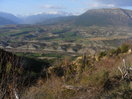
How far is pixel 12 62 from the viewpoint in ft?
16.7

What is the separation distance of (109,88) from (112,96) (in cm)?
66

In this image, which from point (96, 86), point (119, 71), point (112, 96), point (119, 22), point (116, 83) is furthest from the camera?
point (119, 22)

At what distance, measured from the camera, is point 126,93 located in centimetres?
503

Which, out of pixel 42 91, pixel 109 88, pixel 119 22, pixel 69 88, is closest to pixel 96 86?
pixel 109 88

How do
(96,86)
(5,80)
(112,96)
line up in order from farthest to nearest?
(96,86)
(112,96)
(5,80)

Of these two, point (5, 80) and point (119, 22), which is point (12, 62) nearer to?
point (5, 80)

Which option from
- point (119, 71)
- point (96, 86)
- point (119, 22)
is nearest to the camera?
point (96, 86)

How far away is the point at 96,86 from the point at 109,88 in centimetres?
38

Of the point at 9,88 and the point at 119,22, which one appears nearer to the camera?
the point at 9,88

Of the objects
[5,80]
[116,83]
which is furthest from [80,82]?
[5,80]

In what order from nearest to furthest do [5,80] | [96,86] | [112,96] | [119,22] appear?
[5,80]
[112,96]
[96,86]
[119,22]

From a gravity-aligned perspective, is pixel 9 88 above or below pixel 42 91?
above

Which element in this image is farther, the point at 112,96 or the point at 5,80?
the point at 112,96

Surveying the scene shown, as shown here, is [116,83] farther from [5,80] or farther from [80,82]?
[5,80]
